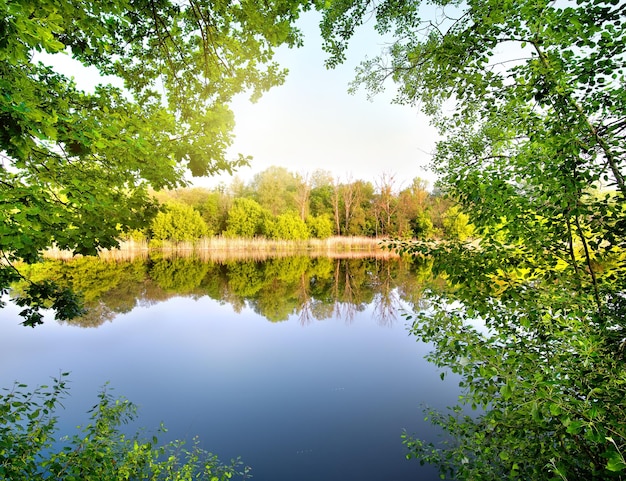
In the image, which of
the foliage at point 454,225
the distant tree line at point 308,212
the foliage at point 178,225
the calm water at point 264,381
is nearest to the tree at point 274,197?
the distant tree line at point 308,212

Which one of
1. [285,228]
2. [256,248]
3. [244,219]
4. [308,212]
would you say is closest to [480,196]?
[256,248]

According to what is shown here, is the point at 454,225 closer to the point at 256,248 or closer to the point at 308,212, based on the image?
the point at 256,248

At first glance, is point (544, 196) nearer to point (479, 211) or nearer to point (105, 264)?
point (479, 211)

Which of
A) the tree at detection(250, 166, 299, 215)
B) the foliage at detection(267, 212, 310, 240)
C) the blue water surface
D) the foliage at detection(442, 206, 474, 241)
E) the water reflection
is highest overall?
the tree at detection(250, 166, 299, 215)

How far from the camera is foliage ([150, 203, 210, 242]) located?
28.9m

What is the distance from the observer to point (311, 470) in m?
3.60

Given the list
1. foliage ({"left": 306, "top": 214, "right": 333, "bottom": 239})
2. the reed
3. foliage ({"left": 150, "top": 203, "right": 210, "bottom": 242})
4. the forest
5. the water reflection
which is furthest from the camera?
foliage ({"left": 306, "top": 214, "right": 333, "bottom": 239})

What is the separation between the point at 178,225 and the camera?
2945 centimetres

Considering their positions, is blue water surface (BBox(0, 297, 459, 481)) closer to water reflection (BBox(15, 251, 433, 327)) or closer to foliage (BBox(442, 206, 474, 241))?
water reflection (BBox(15, 251, 433, 327))

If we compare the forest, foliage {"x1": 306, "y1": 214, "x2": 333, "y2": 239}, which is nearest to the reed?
foliage {"x1": 306, "y1": 214, "x2": 333, "y2": 239}

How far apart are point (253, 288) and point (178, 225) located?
19.3m

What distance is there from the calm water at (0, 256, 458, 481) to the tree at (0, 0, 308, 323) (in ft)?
8.05

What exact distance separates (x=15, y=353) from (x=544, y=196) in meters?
9.59

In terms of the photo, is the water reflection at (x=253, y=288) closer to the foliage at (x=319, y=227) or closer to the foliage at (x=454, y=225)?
the foliage at (x=454, y=225)
